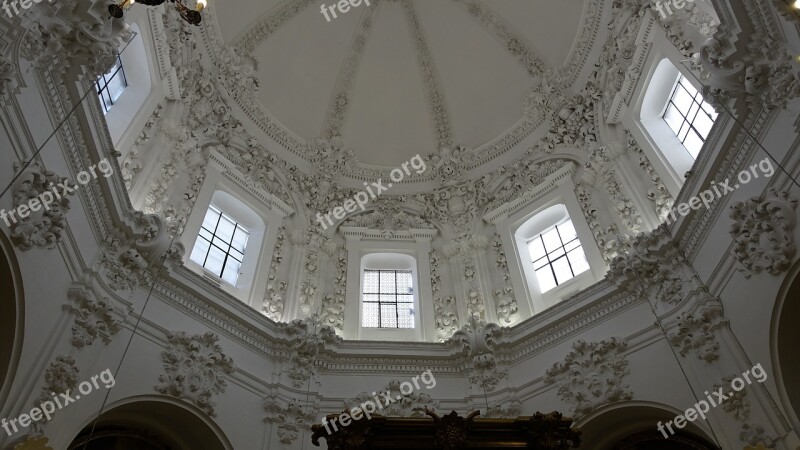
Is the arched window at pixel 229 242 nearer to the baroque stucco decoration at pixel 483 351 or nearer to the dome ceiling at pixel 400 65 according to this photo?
the dome ceiling at pixel 400 65

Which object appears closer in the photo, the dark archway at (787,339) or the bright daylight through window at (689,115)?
the dark archway at (787,339)

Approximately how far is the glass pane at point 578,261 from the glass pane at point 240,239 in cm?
703

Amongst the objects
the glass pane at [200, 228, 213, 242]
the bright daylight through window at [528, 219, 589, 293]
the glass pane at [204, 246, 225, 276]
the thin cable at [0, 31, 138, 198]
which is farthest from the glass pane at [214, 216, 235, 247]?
the bright daylight through window at [528, 219, 589, 293]

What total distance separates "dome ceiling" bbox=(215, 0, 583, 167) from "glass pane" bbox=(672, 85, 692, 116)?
14.6 feet

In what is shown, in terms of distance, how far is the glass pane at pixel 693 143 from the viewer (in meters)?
10.8

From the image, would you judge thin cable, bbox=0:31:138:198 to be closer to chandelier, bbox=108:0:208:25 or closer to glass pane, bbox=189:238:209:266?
chandelier, bbox=108:0:208:25

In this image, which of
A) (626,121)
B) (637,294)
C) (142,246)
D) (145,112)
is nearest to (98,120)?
(142,246)

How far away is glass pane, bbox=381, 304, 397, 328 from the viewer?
1296 centimetres

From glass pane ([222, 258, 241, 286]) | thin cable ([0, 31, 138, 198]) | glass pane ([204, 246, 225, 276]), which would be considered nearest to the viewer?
thin cable ([0, 31, 138, 198])

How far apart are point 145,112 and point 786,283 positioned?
10.9m

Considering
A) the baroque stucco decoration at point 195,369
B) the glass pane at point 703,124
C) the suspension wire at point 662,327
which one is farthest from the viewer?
the glass pane at point 703,124

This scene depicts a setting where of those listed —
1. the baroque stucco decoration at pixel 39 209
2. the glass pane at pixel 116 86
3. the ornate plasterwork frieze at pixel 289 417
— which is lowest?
the ornate plasterwork frieze at pixel 289 417

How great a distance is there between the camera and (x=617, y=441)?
1010 centimetres

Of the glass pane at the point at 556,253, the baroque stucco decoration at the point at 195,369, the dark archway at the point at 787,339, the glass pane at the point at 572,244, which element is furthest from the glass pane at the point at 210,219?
the dark archway at the point at 787,339
